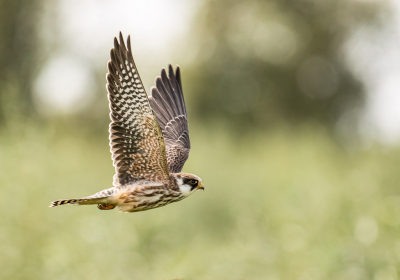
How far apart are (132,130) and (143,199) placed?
23.8 inches

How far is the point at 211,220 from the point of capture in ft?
47.4

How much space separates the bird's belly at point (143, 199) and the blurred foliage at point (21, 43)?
3.56 m

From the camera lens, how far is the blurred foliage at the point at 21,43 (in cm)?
1161

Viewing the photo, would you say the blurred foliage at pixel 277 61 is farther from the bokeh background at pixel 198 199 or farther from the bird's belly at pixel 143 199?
the bird's belly at pixel 143 199

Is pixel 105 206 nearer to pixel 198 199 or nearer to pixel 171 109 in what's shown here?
pixel 171 109

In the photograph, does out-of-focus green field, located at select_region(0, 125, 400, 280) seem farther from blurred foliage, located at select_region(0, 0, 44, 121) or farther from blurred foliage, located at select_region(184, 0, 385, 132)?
blurred foliage, located at select_region(184, 0, 385, 132)

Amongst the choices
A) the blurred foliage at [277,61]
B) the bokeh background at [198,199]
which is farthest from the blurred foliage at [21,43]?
the blurred foliage at [277,61]

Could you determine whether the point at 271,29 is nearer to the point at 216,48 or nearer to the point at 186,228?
the point at 216,48

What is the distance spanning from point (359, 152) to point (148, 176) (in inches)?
692

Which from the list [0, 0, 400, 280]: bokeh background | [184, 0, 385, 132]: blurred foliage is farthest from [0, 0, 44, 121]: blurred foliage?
[184, 0, 385, 132]: blurred foliage

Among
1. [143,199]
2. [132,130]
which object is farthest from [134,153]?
[143,199]

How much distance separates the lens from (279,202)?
43.0 ft

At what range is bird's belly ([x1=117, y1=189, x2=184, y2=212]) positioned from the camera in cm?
473

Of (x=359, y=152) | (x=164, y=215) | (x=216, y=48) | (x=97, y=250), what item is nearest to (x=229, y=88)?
(x=216, y=48)
